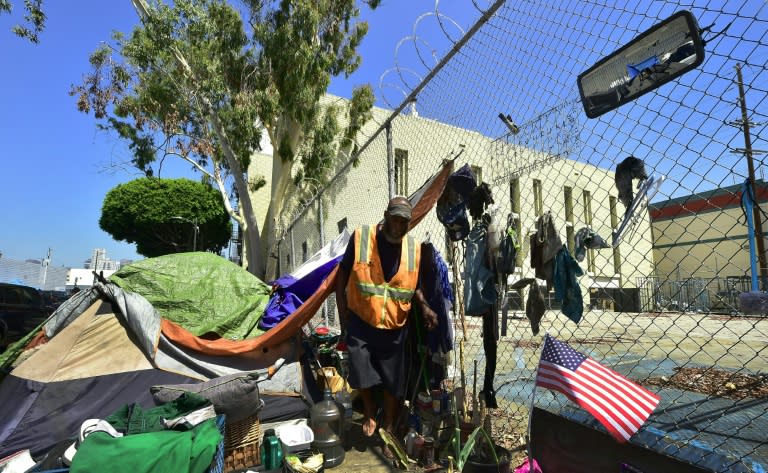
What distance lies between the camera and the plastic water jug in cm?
306

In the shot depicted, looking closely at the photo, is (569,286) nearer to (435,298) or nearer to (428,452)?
(435,298)

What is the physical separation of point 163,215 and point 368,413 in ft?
90.1

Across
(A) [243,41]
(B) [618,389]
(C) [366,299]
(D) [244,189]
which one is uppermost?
(A) [243,41]

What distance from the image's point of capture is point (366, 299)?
309cm

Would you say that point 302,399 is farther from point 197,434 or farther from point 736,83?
point 736,83

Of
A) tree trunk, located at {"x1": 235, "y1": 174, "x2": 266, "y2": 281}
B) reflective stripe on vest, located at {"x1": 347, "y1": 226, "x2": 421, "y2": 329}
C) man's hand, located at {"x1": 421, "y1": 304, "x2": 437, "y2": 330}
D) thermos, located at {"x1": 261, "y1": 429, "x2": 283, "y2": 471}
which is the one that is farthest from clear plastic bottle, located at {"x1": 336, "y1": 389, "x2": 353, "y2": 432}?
tree trunk, located at {"x1": 235, "y1": 174, "x2": 266, "y2": 281}

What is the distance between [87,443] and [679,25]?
3382 mm

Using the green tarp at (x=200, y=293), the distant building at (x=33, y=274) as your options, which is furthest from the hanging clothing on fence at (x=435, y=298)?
the distant building at (x=33, y=274)

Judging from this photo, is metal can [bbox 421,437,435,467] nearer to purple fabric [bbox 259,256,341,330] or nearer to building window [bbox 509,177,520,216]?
building window [bbox 509,177,520,216]

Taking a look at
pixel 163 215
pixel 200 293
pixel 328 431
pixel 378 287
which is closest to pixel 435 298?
pixel 378 287

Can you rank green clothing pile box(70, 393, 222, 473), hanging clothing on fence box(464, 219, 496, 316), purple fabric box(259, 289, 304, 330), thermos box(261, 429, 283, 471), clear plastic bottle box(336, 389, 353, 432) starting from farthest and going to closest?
purple fabric box(259, 289, 304, 330) → clear plastic bottle box(336, 389, 353, 432) → thermos box(261, 429, 283, 471) → hanging clothing on fence box(464, 219, 496, 316) → green clothing pile box(70, 393, 222, 473)

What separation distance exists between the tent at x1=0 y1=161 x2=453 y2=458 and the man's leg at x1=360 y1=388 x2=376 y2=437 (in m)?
0.93

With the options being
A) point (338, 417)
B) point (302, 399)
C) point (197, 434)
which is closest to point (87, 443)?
point (197, 434)

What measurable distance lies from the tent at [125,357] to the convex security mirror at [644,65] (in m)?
1.35
